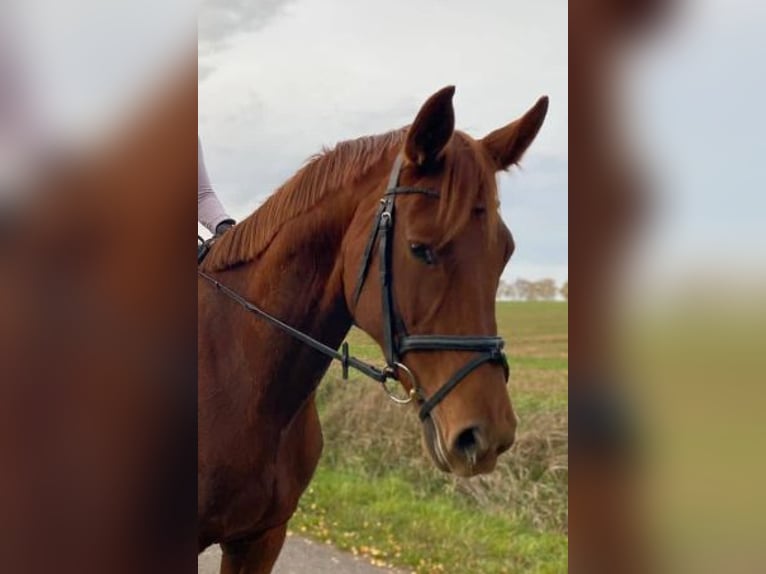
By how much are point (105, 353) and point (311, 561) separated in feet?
10.2

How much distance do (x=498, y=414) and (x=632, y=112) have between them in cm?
73

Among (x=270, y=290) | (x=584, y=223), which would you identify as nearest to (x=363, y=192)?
(x=270, y=290)

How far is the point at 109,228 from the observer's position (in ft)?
1.74

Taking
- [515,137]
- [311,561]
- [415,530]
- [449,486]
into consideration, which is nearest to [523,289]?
[515,137]

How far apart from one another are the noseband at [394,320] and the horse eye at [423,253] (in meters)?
0.07

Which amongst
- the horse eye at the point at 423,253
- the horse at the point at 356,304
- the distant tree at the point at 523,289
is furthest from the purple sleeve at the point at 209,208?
the distant tree at the point at 523,289

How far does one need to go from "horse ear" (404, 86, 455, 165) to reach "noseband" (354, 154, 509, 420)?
54 mm

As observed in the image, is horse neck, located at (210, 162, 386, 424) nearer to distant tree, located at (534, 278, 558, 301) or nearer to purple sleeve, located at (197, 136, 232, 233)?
purple sleeve, located at (197, 136, 232, 233)

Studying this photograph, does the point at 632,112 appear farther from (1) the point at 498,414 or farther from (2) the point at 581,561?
(1) the point at 498,414

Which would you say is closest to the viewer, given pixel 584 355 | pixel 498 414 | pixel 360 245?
pixel 584 355

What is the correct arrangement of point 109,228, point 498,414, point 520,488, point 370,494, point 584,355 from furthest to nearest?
1. point 370,494
2. point 520,488
3. point 498,414
4. point 584,355
5. point 109,228

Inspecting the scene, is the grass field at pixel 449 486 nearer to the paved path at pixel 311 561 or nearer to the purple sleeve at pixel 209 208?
the paved path at pixel 311 561

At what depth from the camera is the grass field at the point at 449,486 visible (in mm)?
2697

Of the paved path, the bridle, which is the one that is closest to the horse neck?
the bridle
